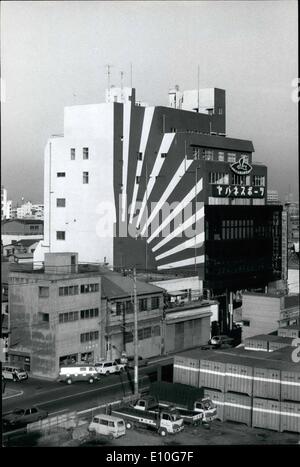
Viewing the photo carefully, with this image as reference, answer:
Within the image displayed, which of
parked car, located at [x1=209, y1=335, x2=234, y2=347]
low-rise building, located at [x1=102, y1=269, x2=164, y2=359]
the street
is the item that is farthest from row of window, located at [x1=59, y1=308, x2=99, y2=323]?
parked car, located at [x1=209, y1=335, x2=234, y2=347]

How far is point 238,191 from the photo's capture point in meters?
56.9

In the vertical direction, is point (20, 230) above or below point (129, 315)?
above

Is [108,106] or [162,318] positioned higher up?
[108,106]

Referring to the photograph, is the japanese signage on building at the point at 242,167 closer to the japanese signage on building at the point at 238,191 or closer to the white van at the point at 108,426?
the japanese signage on building at the point at 238,191

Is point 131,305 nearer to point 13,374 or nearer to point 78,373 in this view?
point 78,373

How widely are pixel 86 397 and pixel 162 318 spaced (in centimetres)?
1209

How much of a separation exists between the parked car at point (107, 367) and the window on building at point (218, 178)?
21202mm

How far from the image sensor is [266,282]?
60.4 meters

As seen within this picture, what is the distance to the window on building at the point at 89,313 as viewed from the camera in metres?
37.9

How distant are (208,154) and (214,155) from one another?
1.13 meters

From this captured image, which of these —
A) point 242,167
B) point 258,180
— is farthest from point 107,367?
point 258,180

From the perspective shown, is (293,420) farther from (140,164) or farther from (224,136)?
(224,136)
